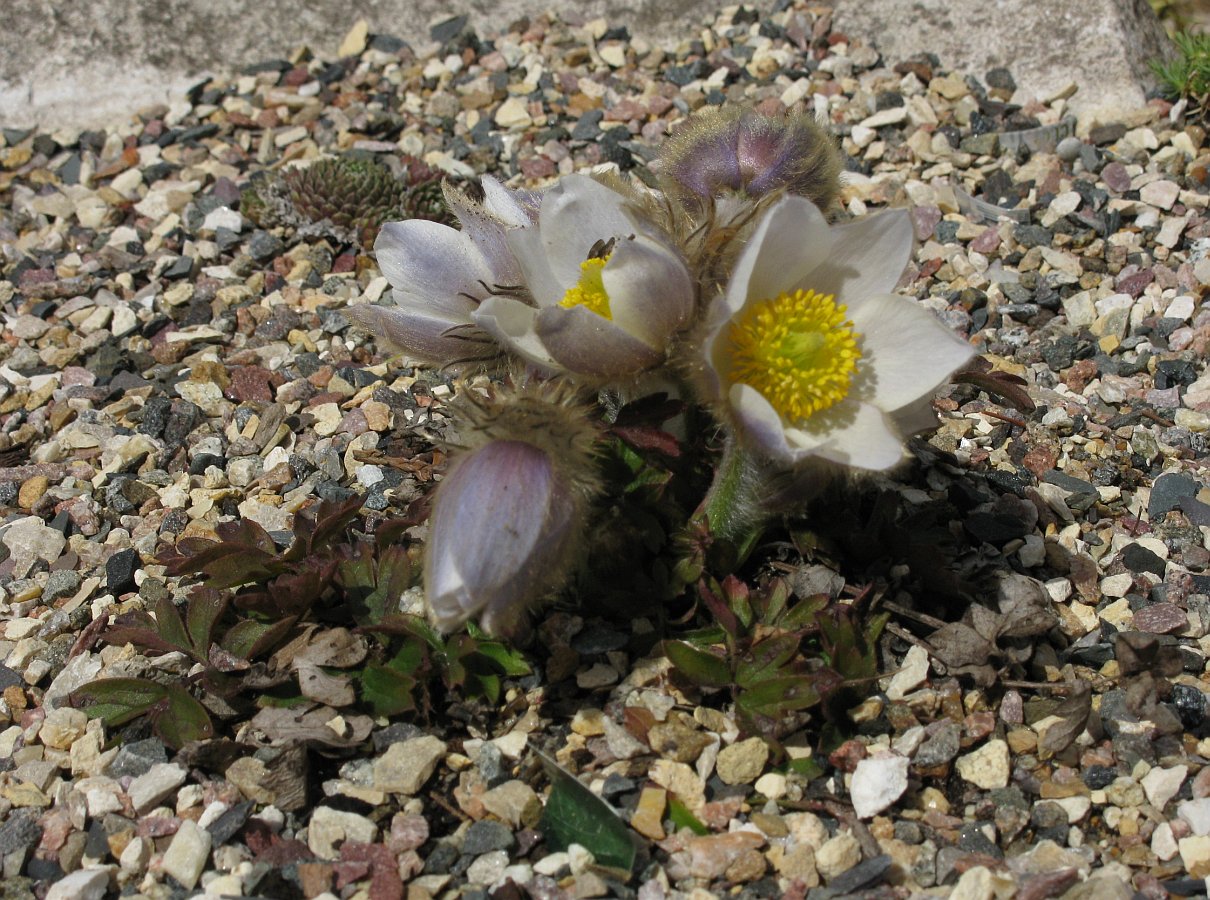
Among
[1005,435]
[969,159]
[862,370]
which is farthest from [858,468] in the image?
[969,159]

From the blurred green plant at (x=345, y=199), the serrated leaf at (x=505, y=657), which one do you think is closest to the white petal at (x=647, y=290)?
the serrated leaf at (x=505, y=657)

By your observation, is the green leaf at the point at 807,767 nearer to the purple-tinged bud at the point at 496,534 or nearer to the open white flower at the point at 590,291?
the purple-tinged bud at the point at 496,534

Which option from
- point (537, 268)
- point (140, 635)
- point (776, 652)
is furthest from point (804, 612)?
point (140, 635)

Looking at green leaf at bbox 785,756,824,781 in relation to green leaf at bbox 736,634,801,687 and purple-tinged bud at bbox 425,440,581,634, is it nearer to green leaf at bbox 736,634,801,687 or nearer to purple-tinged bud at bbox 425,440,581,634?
green leaf at bbox 736,634,801,687

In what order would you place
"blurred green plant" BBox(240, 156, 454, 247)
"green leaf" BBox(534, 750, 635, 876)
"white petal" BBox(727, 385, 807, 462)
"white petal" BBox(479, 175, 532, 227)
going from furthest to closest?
"blurred green plant" BBox(240, 156, 454, 247) → "white petal" BBox(479, 175, 532, 227) → "green leaf" BBox(534, 750, 635, 876) → "white petal" BBox(727, 385, 807, 462)

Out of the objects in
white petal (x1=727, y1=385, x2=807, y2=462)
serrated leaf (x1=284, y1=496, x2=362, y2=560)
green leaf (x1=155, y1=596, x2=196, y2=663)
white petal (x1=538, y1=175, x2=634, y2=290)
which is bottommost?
green leaf (x1=155, y1=596, x2=196, y2=663)

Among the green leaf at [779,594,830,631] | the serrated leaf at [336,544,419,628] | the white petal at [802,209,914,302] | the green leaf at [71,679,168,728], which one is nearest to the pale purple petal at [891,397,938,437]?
the white petal at [802,209,914,302]

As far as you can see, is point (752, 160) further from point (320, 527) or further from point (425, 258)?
point (320, 527)

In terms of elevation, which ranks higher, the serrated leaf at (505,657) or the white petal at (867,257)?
the white petal at (867,257)
